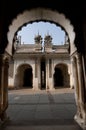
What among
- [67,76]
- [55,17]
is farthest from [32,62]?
[55,17]

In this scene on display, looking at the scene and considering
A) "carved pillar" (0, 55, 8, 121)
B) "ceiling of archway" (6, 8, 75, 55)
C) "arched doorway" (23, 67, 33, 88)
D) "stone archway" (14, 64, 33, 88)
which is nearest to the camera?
"carved pillar" (0, 55, 8, 121)

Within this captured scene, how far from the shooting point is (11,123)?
5707mm

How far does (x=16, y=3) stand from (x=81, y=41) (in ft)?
7.30

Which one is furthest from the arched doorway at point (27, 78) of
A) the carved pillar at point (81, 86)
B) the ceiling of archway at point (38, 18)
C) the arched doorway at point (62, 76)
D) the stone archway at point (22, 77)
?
the carved pillar at point (81, 86)

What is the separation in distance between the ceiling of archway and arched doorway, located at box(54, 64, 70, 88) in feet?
73.9

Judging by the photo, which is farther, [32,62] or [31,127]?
[32,62]

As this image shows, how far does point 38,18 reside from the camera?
648 cm

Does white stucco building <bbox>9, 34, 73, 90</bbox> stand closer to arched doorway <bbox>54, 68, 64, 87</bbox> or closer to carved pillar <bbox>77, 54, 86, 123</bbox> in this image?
arched doorway <bbox>54, 68, 64, 87</bbox>

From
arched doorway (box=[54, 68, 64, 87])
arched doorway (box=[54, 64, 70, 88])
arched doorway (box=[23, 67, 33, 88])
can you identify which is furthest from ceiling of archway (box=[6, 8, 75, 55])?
arched doorway (box=[54, 68, 64, 87])

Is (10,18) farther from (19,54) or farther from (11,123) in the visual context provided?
(19,54)

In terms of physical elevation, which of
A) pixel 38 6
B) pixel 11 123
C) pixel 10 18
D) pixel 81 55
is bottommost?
pixel 11 123

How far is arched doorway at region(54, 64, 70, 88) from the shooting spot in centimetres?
2897

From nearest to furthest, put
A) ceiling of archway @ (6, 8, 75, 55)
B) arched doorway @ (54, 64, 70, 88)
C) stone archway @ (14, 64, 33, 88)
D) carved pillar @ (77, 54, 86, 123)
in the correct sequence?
1. carved pillar @ (77, 54, 86, 123)
2. ceiling of archway @ (6, 8, 75, 55)
3. stone archway @ (14, 64, 33, 88)
4. arched doorway @ (54, 64, 70, 88)

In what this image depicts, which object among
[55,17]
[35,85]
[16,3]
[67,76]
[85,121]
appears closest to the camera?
[85,121]
